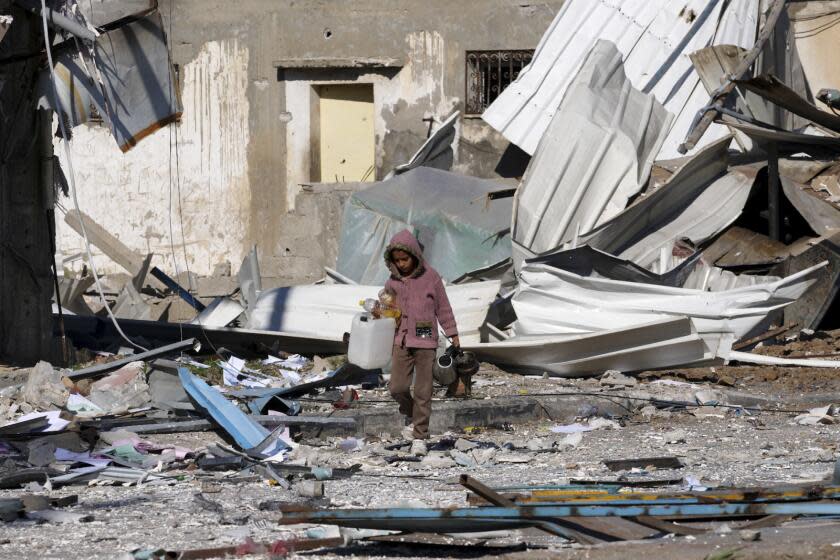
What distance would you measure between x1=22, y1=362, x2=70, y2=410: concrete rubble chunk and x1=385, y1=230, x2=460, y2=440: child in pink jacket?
7.43ft

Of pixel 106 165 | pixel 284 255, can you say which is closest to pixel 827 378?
pixel 284 255

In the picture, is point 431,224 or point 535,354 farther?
point 431,224

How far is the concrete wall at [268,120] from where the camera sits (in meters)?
17.3

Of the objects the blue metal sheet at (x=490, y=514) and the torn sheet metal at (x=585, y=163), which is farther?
the torn sheet metal at (x=585, y=163)

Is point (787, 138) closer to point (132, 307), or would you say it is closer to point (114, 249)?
point (132, 307)

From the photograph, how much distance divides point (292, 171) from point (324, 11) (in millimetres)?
2108

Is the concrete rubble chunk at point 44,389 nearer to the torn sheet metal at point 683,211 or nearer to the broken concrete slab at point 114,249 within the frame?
the torn sheet metal at point 683,211

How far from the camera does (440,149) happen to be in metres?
16.9

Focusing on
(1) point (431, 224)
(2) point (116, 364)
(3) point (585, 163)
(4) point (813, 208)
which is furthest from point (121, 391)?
(4) point (813, 208)

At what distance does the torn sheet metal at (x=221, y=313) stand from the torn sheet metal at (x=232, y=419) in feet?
14.1

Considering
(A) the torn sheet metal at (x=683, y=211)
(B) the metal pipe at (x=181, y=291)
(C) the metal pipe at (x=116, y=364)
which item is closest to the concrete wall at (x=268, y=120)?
(B) the metal pipe at (x=181, y=291)

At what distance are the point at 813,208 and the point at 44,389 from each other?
749cm

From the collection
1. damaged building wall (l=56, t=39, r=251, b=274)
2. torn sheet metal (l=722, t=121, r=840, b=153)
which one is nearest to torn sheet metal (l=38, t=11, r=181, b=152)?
torn sheet metal (l=722, t=121, r=840, b=153)

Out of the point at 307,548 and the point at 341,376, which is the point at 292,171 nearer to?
the point at 341,376
